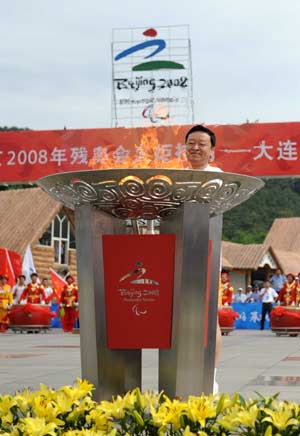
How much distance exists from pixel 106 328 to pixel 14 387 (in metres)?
2.17

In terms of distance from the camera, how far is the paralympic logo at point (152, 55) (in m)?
20.5

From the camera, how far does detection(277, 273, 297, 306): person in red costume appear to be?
→ 17422 mm

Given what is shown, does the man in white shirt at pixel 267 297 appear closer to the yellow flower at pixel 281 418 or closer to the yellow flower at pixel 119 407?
the yellow flower at pixel 119 407

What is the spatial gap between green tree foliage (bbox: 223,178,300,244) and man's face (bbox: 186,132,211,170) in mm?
49926

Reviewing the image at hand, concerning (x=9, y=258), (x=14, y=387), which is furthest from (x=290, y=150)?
(x=14, y=387)

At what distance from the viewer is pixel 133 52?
2081 centimetres

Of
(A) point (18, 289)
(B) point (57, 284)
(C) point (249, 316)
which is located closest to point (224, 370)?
(A) point (18, 289)

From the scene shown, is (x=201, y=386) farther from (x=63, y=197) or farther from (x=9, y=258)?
(x=9, y=258)

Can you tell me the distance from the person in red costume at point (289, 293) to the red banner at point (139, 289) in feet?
45.4

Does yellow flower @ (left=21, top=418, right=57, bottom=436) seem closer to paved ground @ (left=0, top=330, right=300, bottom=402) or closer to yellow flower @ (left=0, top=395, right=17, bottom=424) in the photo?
yellow flower @ (left=0, top=395, right=17, bottom=424)

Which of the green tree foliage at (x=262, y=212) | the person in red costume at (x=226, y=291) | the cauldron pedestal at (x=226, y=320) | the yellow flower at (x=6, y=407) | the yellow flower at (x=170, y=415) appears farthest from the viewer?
the green tree foliage at (x=262, y=212)

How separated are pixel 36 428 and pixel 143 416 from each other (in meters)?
0.41

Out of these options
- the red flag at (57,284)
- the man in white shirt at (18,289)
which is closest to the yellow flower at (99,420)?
the man in white shirt at (18,289)

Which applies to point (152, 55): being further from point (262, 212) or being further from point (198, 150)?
point (262, 212)
